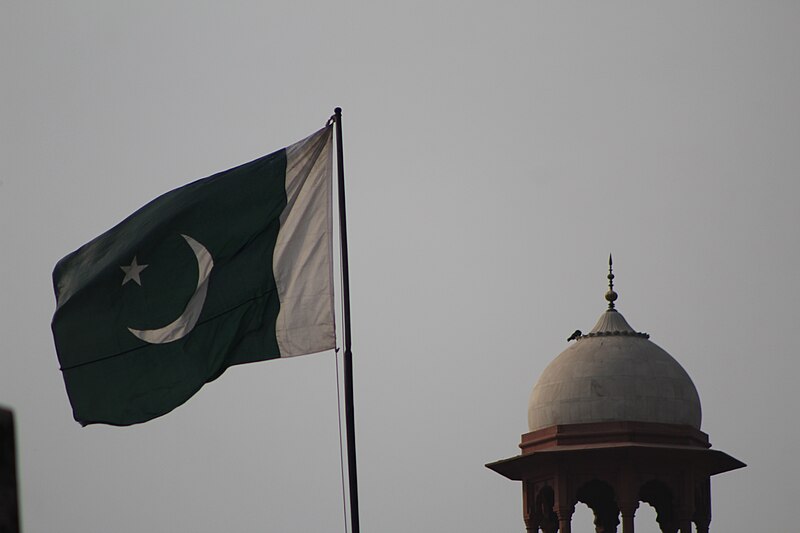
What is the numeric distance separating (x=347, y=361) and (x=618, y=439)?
21.1m

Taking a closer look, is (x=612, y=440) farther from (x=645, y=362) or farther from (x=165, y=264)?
(x=165, y=264)

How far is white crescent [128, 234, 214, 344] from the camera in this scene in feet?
50.4

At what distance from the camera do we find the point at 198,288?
15.5 m

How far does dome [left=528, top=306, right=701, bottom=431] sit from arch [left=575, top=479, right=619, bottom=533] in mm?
3182

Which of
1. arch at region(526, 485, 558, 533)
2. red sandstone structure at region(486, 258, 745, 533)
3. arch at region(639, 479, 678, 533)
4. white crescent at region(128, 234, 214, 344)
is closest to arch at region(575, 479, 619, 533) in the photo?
arch at region(639, 479, 678, 533)

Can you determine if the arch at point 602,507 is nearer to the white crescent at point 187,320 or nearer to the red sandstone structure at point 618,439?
the red sandstone structure at point 618,439

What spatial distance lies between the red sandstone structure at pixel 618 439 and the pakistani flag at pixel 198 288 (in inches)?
781

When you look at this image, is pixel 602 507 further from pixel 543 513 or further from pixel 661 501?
pixel 543 513

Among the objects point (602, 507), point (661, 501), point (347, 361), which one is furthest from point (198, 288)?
point (602, 507)

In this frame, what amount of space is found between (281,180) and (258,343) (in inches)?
70.4

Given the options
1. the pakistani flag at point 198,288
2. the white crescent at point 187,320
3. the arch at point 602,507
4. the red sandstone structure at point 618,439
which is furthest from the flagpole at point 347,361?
the arch at point 602,507

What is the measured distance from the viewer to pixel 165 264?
15.7 meters

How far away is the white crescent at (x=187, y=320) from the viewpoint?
15352 millimetres

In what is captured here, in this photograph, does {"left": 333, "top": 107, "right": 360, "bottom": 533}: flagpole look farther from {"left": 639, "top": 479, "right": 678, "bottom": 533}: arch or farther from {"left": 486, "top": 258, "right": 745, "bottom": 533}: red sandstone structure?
{"left": 639, "top": 479, "right": 678, "bottom": 533}: arch
